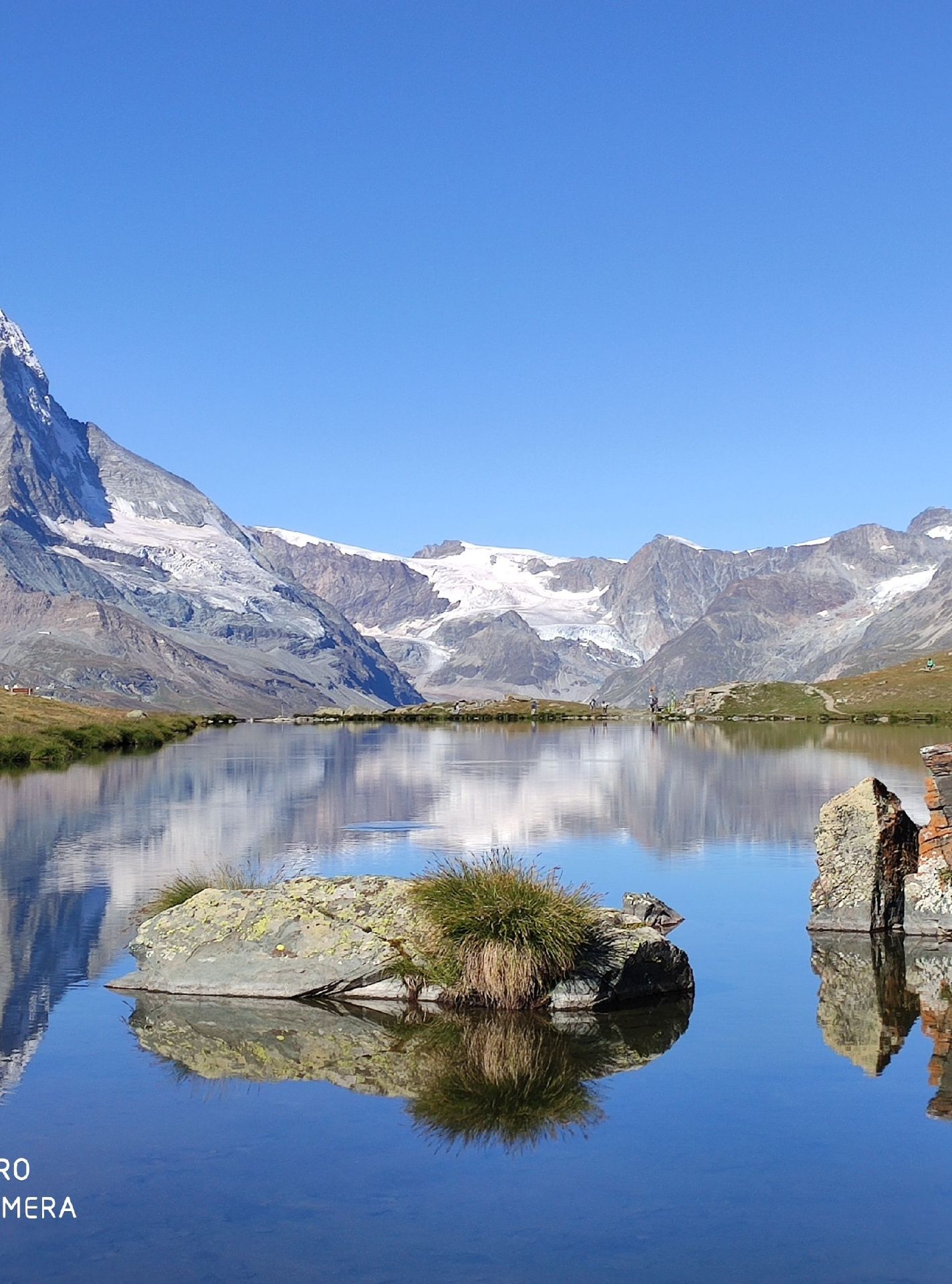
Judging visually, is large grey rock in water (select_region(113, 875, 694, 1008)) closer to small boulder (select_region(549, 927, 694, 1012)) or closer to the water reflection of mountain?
small boulder (select_region(549, 927, 694, 1012))

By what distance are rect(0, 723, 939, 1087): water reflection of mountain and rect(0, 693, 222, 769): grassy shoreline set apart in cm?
523

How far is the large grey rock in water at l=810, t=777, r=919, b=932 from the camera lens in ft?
82.1

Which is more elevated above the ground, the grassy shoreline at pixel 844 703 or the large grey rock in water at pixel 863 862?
the grassy shoreline at pixel 844 703

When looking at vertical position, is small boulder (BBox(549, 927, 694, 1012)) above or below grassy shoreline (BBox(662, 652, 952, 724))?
below

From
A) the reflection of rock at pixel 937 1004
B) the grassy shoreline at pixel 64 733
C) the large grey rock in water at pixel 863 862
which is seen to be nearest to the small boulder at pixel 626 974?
the reflection of rock at pixel 937 1004

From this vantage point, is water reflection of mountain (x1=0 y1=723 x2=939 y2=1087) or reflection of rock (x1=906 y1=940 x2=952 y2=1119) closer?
reflection of rock (x1=906 y1=940 x2=952 y2=1119)

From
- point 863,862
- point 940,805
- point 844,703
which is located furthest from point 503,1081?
point 844,703

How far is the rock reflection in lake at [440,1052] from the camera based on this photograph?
14.4m

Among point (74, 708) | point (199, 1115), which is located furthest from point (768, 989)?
point (74, 708)

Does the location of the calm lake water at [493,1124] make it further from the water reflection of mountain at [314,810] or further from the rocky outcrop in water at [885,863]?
the rocky outcrop in water at [885,863]

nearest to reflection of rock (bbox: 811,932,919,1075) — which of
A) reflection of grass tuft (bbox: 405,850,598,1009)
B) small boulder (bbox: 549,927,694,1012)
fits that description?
small boulder (bbox: 549,927,694,1012)

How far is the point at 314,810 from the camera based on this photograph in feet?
160

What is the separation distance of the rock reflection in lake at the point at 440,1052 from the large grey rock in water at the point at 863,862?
687cm

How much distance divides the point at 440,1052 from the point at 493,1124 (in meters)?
2.53
